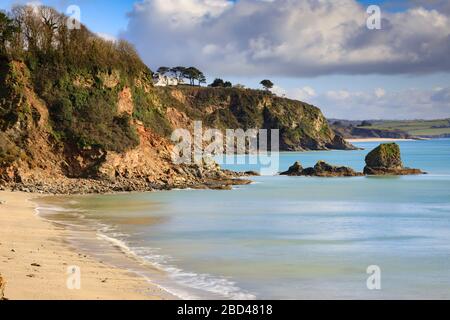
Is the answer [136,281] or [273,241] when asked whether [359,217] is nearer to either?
[273,241]

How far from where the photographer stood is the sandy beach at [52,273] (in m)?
13.6

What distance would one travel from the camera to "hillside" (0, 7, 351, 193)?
44.4m

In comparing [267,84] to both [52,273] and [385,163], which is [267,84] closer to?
[385,163]

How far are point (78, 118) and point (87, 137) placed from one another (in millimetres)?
2257

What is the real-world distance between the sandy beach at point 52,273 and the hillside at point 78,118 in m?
20.3

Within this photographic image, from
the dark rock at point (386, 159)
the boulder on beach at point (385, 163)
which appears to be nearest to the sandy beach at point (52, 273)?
the boulder on beach at point (385, 163)

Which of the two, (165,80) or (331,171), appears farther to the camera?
(165,80)

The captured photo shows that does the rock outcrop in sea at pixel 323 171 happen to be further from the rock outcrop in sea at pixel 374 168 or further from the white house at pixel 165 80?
the white house at pixel 165 80

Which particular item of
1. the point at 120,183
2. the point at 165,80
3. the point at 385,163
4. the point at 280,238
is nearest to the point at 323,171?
the point at 385,163

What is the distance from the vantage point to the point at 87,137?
47.0m

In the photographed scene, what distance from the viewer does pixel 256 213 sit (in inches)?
1383
